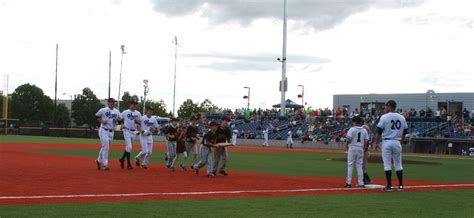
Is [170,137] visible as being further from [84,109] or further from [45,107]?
[45,107]

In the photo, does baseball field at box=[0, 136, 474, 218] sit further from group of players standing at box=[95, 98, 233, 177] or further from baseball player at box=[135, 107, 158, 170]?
baseball player at box=[135, 107, 158, 170]

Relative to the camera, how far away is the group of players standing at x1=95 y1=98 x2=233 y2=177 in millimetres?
18203

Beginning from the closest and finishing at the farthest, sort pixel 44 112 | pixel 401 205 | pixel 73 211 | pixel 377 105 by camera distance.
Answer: pixel 73 211
pixel 401 205
pixel 377 105
pixel 44 112

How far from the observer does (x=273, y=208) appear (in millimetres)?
10203

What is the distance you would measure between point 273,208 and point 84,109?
383 ft

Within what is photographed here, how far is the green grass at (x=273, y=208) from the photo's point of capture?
30.5 ft

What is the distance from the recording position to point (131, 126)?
19.8m

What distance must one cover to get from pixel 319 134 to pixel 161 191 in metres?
44.6

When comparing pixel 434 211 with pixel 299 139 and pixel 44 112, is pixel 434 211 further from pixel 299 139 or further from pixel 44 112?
pixel 44 112

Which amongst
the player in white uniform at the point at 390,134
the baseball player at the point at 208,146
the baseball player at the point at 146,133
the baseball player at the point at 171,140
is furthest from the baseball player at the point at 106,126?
the player in white uniform at the point at 390,134

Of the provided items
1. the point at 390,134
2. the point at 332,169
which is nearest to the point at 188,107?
the point at 332,169

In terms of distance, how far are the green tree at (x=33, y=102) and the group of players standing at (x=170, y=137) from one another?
113m

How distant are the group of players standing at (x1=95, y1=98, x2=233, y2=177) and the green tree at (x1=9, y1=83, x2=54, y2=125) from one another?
4460 inches

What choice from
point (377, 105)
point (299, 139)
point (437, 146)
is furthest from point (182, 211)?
point (377, 105)
